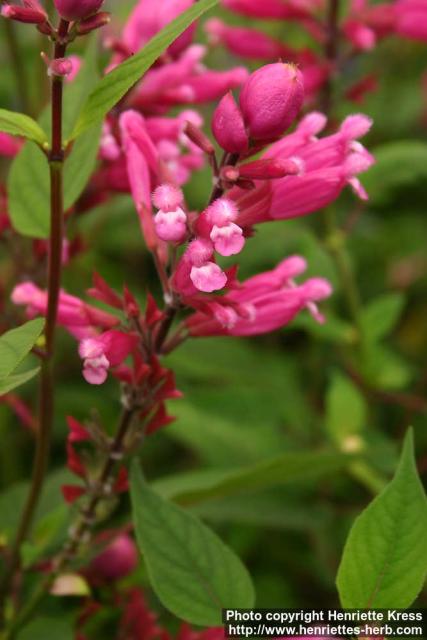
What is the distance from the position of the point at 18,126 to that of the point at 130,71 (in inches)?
5.8

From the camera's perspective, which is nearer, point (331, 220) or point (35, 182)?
point (35, 182)

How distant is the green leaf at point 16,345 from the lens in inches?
37.2

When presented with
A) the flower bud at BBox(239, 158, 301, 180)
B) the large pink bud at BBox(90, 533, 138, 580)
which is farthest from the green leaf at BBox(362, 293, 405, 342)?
the flower bud at BBox(239, 158, 301, 180)

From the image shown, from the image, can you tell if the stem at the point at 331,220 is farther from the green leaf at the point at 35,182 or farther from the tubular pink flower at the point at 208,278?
the tubular pink flower at the point at 208,278

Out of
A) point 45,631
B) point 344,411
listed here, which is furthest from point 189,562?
point 344,411

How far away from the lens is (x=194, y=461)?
2.46m

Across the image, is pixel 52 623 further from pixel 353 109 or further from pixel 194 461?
pixel 353 109

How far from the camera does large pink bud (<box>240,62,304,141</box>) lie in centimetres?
108

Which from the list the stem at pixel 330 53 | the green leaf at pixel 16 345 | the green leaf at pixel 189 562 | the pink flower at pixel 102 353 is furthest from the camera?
the stem at pixel 330 53

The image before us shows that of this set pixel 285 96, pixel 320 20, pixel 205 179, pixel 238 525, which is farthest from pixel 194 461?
pixel 285 96

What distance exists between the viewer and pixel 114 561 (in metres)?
1.61

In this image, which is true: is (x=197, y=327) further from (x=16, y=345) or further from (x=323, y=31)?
(x=323, y=31)

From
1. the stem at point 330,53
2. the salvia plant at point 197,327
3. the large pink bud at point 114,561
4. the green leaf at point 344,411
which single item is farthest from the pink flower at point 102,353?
the stem at point 330,53

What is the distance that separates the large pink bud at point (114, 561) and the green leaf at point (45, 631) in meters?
0.14
